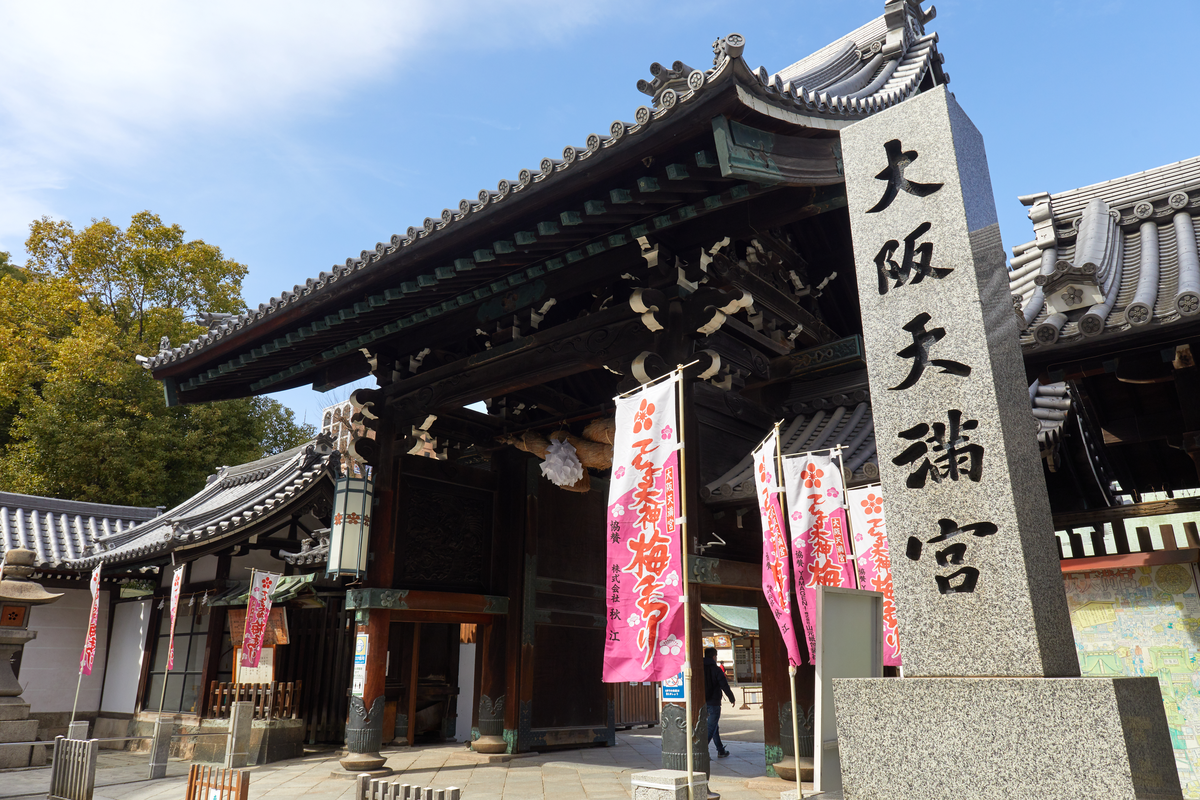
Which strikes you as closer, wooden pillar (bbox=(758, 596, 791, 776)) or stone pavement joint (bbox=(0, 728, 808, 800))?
stone pavement joint (bbox=(0, 728, 808, 800))

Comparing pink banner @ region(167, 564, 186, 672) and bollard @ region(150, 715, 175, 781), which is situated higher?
pink banner @ region(167, 564, 186, 672)

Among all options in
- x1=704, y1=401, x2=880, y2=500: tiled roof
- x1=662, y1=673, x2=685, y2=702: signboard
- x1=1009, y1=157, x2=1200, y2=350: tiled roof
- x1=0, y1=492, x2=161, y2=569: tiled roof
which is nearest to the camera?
x1=1009, y1=157, x2=1200, y2=350: tiled roof

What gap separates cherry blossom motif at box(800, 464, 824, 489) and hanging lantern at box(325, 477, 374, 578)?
5.71m

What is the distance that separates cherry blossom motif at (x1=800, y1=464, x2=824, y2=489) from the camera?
7.24 m

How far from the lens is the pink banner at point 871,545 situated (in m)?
7.17

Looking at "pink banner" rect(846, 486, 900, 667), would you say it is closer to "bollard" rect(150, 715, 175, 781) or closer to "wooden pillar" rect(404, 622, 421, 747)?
"wooden pillar" rect(404, 622, 421, 747)

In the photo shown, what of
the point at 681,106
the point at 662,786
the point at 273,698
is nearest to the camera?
the point at 662,786

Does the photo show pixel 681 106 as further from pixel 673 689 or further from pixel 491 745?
pixel 491 745

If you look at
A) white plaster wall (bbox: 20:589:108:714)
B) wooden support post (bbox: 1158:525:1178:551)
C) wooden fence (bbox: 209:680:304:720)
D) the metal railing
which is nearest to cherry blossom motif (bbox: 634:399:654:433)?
wooden support post (bbox: 1158:525:1178:551)

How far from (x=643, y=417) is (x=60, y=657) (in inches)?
667

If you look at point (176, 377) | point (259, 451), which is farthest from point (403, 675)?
point (259, 451)

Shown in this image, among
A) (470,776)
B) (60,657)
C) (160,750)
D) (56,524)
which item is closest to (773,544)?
(470,776)

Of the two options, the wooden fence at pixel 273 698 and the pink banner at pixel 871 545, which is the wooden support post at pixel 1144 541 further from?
the wooden fence at pixel 273 698

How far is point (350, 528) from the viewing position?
966cm
